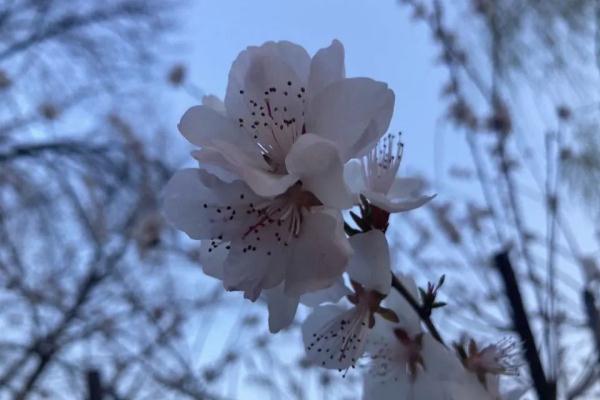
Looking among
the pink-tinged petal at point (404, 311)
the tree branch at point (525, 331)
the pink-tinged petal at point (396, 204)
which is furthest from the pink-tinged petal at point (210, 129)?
the tree branch at point (525, 331)

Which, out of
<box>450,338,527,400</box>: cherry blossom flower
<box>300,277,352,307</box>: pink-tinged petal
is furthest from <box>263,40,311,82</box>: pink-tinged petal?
<box>450,338,527,400</box>: cherry blossom flower

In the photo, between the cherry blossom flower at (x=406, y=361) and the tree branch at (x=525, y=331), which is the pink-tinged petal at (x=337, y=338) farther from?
the tree branch at (x=525, y=331)

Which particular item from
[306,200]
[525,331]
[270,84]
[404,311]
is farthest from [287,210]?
[525,331]

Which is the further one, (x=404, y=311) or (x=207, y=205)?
(x=404, y=311)

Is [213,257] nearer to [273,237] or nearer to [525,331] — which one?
[273,237]

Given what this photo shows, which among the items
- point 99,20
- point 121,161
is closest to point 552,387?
point 121,161

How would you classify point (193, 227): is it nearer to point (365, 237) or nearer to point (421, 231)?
point (365, 237)

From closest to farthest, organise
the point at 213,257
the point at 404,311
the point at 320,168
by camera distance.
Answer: the point at 320,168 → the point at 213,257 → the point at 404,311

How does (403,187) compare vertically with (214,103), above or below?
below
